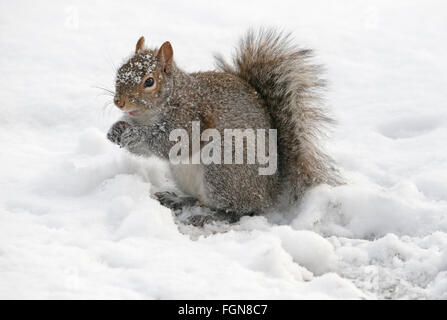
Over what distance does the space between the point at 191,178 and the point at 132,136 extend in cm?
33

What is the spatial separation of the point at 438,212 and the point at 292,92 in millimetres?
823

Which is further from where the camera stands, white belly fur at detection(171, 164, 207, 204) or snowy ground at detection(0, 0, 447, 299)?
white belly fur at detection(171, 164, 207, 204)

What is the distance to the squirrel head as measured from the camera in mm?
2547

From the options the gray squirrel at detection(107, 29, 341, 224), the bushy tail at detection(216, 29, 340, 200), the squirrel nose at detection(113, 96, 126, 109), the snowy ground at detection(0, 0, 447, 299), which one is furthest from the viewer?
the bushy tail at detection(216, 29, 340, 200)

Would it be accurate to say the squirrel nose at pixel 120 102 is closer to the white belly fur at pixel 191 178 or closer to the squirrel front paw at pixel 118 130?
the squirrel front paw at pixel 118 130

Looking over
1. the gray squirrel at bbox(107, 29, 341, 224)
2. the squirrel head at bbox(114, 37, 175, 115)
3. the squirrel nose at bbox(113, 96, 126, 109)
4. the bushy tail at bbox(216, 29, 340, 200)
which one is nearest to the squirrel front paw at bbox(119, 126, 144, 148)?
the gray squirrel at bbox(107, 29, 341, 224)

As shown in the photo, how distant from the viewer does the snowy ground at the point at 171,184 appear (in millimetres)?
1856

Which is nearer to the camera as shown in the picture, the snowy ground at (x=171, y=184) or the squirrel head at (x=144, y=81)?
the snowy ground at (x=171, y=184)

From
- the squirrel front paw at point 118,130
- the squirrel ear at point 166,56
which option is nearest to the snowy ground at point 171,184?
the squirrel front paw at point 118,130

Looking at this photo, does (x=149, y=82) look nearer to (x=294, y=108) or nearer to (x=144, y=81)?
(x=144, y=81)

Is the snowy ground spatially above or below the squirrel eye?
below

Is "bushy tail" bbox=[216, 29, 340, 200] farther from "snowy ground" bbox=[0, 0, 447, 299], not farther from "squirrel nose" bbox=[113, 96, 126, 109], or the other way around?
"squirrel nose" bbox=[113, 96, 126, 109]

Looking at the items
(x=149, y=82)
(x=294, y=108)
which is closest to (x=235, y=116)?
(x=294, y=108)

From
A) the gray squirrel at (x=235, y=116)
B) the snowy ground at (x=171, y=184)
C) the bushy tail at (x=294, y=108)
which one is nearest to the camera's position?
the snowy ground at (x=171, y=184)
